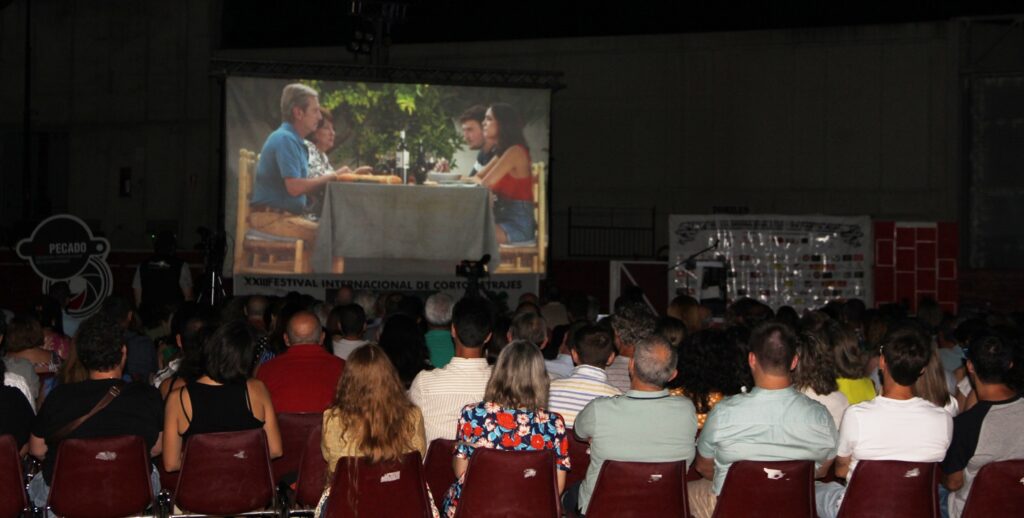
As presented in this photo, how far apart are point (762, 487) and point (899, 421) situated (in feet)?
2.18

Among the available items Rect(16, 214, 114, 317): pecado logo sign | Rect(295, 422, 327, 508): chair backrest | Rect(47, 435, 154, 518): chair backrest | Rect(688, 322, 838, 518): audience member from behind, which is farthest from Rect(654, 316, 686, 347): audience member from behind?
Rect(16, 214, 114, 317): pecado logo sign

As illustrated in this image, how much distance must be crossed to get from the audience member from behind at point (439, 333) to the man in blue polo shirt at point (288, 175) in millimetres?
7003

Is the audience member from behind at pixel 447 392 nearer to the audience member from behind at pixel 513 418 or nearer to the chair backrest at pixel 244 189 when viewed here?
the audience member from behind at pixel 513 418

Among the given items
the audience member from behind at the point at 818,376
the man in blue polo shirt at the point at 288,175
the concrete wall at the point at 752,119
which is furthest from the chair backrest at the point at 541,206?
the audience member from behind at the point at 818,376

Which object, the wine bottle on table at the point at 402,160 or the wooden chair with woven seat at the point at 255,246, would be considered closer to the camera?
the wooden chair with woven seat at the point at 255,246

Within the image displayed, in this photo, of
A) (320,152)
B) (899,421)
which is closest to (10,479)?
(899,421)

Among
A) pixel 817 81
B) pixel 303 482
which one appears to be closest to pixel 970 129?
pixel 817 81

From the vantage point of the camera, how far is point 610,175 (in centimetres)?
1784

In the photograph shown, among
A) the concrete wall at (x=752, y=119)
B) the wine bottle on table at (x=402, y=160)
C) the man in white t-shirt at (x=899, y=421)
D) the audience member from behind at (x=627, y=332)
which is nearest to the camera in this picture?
the man in white t-shirt at (x=899, y=421)

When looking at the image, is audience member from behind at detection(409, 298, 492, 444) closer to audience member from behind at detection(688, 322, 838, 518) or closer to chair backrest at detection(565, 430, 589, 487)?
chair backrest at detection(565, 430, 589, 487)

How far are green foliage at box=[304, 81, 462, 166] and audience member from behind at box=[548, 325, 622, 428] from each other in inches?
356

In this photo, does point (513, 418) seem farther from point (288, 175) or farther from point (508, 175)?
point (508, 175)

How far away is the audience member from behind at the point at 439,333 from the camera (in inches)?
279

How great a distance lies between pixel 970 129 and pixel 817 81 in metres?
2.25
